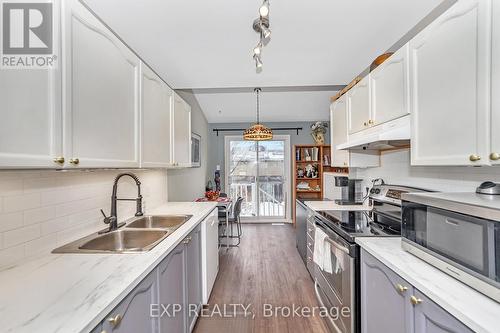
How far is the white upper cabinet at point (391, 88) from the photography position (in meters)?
1.46

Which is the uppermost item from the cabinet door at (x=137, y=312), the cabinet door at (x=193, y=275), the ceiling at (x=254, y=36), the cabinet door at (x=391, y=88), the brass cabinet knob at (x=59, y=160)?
the ceiling at (x=254, y=36)

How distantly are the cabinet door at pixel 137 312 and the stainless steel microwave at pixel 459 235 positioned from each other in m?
1.32

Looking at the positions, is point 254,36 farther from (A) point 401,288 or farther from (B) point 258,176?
(B) point 258,176

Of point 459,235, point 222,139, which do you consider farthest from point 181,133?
point 222,139

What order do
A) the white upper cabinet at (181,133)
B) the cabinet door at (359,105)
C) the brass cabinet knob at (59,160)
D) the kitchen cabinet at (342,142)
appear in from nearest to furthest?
the brass cabinet knob at (59,160) → the cabinet door at (359,105) → the white upper cabinet at (181,133) → the kitchen cabinet at (342,142)

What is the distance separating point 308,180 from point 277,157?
34.8 inches

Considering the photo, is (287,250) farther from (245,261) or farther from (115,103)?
(115,103)

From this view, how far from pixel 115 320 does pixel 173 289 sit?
1.85ft

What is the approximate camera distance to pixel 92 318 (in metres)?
0.65

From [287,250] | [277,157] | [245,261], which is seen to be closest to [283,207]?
[277,157]

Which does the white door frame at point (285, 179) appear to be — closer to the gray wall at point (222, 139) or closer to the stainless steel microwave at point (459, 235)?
the gray wall at point (222, 139)

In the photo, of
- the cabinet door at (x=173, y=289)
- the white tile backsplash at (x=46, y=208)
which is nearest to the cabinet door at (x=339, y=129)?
the cabinet door at (x=173, y=289)

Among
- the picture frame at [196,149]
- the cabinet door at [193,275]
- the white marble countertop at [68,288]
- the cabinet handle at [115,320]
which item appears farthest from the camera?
the picture frame at [196,149]

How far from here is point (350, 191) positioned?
8.56 ft
